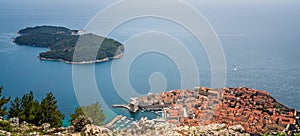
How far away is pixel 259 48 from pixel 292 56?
2.78 m

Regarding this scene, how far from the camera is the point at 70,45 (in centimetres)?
2144

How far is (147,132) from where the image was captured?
459cm

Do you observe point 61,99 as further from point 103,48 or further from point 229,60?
point 229,60

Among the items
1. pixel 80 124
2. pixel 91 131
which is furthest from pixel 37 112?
pixel 91 131

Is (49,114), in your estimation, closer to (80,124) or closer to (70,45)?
(80,124)

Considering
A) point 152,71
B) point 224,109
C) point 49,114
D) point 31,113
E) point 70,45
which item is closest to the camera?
point 31,113

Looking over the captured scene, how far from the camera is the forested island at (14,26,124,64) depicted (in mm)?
17050

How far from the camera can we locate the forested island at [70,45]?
1705 centimetres

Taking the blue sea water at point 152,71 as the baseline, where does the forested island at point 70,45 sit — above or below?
above

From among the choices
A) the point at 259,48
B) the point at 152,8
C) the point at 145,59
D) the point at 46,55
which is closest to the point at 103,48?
the point at 46,55

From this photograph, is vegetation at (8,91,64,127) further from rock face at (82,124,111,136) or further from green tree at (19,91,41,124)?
rock face at (82,124,111,136)

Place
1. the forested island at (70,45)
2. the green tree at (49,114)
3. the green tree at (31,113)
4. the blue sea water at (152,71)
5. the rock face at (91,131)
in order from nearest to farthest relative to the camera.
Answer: the rock face at (91,131), the green tree at (31,113), the green tree at (49,114), the blue sea water at (152,71), the forested island at (70,45)

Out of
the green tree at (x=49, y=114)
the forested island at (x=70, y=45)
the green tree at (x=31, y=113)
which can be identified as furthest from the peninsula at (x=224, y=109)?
the forested island at (x=70, y=45)

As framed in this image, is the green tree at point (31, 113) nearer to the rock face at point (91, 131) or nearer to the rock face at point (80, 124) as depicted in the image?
the rock face at point (80, 124)
